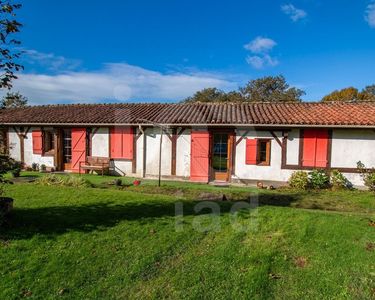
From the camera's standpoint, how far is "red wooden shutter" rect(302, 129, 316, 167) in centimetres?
1125

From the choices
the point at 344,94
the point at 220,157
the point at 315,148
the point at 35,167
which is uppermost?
the point at 344,94

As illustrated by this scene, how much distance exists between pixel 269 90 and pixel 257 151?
28.2m

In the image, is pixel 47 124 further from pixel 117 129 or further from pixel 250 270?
pixel 250 270

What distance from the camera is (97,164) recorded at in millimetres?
13633

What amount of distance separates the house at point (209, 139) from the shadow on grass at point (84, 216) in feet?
14.2

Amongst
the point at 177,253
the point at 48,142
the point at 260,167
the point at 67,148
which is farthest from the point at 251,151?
the point at 48,142

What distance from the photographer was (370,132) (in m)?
10.8

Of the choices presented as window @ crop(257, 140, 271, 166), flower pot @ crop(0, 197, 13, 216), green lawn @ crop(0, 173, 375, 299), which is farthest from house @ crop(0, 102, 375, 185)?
flower pot @ crop(0, 197, 13, 216)

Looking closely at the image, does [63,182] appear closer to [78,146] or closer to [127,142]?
[127,142]

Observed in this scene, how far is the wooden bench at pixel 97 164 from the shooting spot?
13427 mm

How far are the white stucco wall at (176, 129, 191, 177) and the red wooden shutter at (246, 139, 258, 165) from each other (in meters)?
2.54

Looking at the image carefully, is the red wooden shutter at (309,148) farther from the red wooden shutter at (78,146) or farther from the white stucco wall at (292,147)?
the red wooden shutter at (78,146)

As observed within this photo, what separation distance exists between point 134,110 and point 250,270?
475 inches

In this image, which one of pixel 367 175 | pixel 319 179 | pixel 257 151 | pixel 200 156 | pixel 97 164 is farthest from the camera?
pixel 97 164
